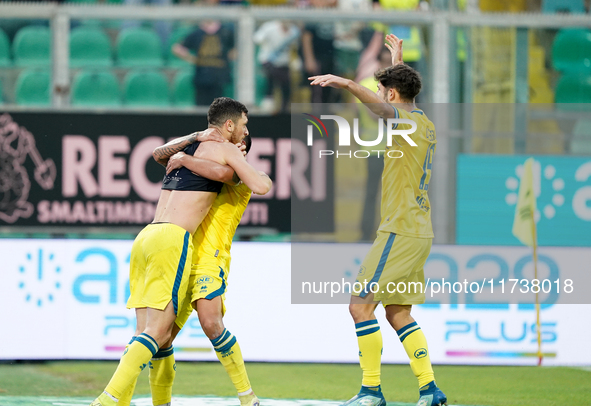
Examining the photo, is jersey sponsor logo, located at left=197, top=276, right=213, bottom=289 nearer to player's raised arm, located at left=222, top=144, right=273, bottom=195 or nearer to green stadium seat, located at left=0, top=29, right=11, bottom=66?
player's raised arm, located at left=222, top=144, right=273, bottom=195

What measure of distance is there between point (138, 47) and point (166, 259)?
13.6 ft

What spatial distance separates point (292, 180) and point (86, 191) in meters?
2.09

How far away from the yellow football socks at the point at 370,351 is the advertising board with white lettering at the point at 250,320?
7.97 ft

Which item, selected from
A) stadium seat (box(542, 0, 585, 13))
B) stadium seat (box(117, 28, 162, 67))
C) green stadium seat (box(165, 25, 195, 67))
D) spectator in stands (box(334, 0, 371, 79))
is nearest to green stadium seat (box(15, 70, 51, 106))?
stadium seat (box(117, 28, 162, 67))

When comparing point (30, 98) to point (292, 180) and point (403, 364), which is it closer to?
point (292, 180)

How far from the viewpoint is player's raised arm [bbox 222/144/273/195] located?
4883 millimetres

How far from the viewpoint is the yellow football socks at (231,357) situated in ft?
16.5

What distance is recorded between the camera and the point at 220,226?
5.22 meters

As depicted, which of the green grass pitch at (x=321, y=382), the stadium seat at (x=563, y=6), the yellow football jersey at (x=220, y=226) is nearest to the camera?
the yellow football jersey at (x=220, y=226)

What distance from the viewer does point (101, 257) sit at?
778cm

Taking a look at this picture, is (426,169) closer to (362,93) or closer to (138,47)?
(362,93)

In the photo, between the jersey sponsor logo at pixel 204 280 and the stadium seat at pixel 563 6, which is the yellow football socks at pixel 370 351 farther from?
the stadium seat at pixel 563 6

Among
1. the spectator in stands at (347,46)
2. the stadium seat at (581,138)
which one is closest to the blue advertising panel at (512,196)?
the stadium seat at (581,138)

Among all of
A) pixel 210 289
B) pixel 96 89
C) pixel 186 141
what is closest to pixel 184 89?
pixel 96 89
